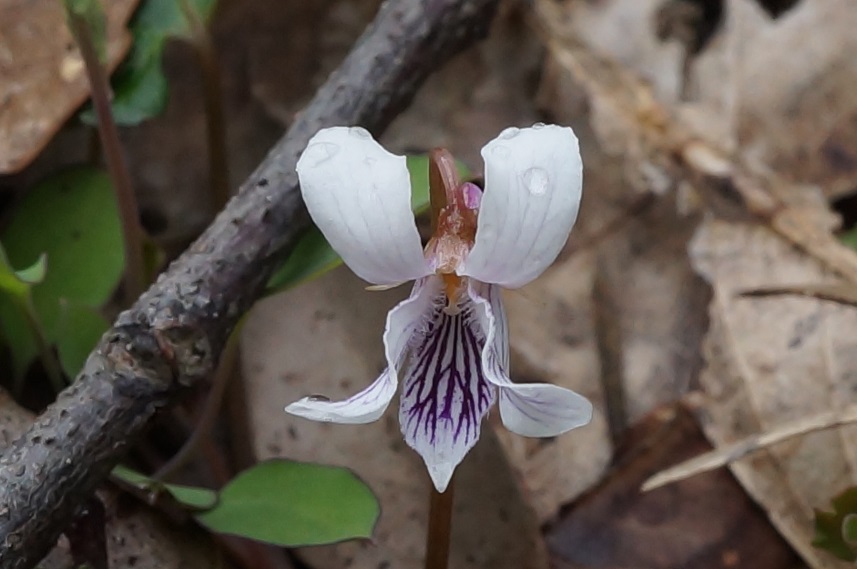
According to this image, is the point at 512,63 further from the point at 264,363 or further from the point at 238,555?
the point at 238,555

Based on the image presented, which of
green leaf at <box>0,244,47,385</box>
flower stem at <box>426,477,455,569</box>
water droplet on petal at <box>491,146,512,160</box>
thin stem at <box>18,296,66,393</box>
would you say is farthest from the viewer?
green leaf at <box>0,244,47,385</box>

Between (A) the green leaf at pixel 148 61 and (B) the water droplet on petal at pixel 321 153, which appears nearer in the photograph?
(B) the water droplet on petal at pixel 321 153

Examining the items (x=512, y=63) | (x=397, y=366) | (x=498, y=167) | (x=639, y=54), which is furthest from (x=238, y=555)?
(x=639, y=54)

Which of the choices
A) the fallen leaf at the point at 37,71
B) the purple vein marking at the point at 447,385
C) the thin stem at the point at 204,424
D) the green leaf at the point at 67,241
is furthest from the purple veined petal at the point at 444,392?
the fallen leaf at the point at 37,71

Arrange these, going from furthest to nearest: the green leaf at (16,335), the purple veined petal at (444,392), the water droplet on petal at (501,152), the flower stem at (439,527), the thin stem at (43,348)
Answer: the green leaf at (16,335), the thin stem at (43,348), the flower stem at (439,527), the purple veined petal at (444,392), the water droplet on petal at (501,152)

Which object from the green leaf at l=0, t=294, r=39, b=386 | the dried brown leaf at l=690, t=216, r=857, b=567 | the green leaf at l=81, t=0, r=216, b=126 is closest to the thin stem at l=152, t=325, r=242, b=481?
the green leaf at l=0, t=294, r=39, b=386

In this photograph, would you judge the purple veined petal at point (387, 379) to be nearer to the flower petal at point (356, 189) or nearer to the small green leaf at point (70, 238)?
the flower petal at point (356, 189)

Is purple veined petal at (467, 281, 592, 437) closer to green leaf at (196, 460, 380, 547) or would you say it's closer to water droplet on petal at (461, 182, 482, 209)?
water droplet on petal at (461, 182, 482, 209)
